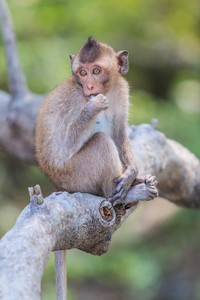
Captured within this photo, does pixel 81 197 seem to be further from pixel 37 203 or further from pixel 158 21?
pixel 158 21

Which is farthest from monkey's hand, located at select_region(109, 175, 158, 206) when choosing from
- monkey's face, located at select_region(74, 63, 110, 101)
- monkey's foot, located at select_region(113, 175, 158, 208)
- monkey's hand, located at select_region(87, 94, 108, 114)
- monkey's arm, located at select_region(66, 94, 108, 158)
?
monkey's face, located at select_region(74, 63, 110, 101)

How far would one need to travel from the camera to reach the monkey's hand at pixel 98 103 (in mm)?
3432

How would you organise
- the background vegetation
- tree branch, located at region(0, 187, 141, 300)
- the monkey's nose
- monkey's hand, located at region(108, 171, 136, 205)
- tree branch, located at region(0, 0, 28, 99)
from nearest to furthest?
tree branch, located at region(0, 187, 141, 300) < monkey's hand, located at region(108, 171, 136, 205) < the monkey's nose < tree branch, located at region(0, 0, 28, 99) < the background vegetation

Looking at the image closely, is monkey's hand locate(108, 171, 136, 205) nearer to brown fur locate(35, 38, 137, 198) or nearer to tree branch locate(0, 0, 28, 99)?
brown fur locate(35, 38, 137, 198)

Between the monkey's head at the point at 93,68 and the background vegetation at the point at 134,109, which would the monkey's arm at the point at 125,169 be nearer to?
the monkey's head at the point at 93,68

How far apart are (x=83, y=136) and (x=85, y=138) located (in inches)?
1.3

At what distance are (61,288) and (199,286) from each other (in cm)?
455

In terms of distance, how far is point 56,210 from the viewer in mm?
2750

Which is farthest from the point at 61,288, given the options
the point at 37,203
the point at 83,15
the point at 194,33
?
the point at 194,33

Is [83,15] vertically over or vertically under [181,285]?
over

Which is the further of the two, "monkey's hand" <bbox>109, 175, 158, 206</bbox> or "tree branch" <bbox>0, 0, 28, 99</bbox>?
"tree branch" <bbox>0, 0, 28, 99</bbox>

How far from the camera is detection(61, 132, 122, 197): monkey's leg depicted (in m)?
3.47

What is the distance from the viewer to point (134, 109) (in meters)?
7.16

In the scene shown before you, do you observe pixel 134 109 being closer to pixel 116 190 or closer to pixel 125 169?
pixel 125 169
